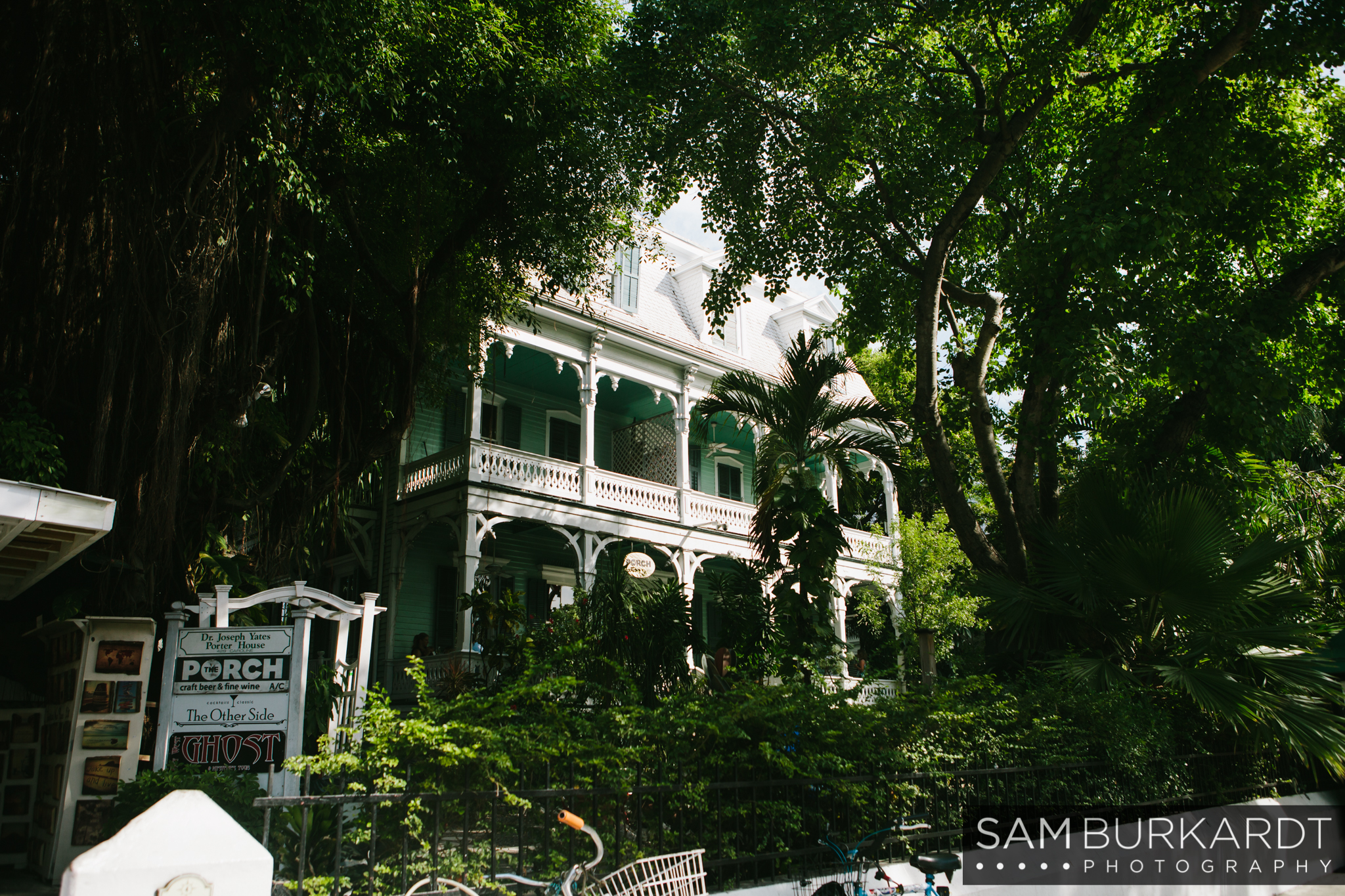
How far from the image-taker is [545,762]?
5129mm

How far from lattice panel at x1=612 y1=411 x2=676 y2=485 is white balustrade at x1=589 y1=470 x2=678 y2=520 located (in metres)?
1.42

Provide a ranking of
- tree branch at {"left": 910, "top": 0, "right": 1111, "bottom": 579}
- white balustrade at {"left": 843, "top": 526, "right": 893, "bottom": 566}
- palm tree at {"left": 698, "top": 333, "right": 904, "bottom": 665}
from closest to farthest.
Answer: tree branch at {"left": 910, "top": 0, "right": 1111, "bottom": 579} < palm tree at {"left": 698, "top": 333, "right": 904, "bottom": 665} < white balustrade at {"left": 843, "top": 526, "right": 893, "bottom": 566}

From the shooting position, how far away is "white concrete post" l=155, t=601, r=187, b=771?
7.07 metres

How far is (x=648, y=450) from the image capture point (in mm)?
20781

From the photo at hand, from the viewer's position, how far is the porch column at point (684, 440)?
1881 cm

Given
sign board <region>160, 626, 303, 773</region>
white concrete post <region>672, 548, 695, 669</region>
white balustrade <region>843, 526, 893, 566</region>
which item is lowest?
sign board <region>160, 626, 303, 773</region>

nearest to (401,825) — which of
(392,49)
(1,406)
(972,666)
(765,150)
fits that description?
(1,406)

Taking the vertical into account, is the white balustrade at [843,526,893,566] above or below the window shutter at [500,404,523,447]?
below

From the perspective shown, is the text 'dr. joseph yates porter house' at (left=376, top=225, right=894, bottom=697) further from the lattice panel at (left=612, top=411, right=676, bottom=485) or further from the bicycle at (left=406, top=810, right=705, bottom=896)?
the bicycle at (left=406, top=810, right=705, bottom=896)

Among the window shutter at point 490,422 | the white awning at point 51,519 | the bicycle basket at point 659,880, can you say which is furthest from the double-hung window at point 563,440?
the bicycle basket at point 659,880

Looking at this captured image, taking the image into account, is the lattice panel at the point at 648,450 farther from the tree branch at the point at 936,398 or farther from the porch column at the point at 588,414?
the tree branch at the point at 936,398

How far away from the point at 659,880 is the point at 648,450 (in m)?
16.5

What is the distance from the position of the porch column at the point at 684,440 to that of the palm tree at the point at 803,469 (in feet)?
19.8

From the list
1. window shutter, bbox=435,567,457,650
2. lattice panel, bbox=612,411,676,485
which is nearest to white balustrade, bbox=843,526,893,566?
lattice panel, bbox=612,411,676,485
